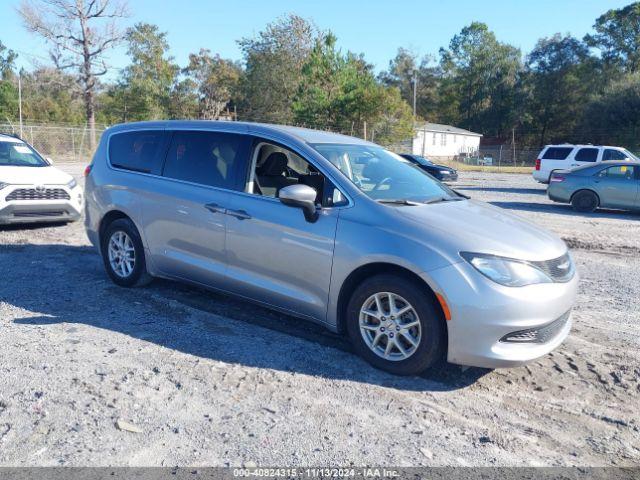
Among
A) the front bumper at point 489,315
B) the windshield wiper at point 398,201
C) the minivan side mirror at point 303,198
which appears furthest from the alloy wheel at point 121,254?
the front bumper at point 489,315

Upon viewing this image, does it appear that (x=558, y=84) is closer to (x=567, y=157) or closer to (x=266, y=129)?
(x=567, y=157)

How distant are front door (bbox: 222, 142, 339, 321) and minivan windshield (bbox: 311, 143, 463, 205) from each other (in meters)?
0.27

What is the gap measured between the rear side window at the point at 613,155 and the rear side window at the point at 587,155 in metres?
0.46

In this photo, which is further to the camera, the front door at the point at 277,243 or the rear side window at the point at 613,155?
the rear side window at the point at 613,155

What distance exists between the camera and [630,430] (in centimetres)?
362

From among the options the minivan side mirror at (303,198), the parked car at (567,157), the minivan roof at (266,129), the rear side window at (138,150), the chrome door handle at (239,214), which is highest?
the parked car at (567,157)

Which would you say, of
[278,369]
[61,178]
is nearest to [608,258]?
[278,369]

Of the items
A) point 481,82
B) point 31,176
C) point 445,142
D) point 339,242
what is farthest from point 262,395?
point 481,82

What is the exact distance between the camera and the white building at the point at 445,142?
192 ft

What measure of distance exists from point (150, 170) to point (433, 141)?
5684 centimetres

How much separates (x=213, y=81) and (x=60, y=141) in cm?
2535

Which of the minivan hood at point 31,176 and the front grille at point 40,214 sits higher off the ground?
the minivan hood at point 31,176

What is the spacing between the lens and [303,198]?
4.49 m

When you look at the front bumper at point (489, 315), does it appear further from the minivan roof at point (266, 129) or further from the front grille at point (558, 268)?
the minivan roof at point (266, 129)
